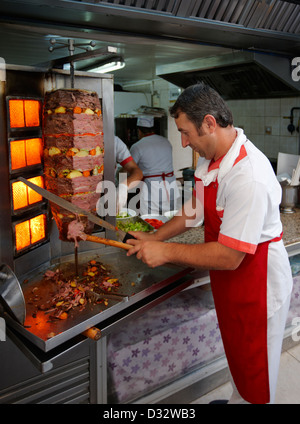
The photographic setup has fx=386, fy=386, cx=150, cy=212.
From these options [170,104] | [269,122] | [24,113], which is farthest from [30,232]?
[170,104]

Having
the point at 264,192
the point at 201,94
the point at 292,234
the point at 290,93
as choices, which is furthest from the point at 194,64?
the point at 264,192

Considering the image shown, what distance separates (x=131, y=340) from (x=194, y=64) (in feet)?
11.0

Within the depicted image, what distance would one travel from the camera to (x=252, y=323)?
1936 mm

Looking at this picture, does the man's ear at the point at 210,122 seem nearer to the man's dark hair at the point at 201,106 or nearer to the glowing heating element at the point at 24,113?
the man's dark hair at the point at 201,106

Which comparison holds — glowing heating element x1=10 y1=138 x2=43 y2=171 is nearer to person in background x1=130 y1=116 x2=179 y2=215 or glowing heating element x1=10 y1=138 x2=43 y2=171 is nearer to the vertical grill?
the vertical grill

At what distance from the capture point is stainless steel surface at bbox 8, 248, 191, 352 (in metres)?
1.51

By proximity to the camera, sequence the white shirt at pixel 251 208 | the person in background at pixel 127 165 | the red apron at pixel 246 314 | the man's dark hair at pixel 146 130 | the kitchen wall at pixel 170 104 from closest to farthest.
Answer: the white shirt at pixel 251 208 → the red apron at pixel 246 314 → the person in background at pixel 127 165 → the man's dark hair at pixel 146 130 → the kitchen wall at pixel 170 104

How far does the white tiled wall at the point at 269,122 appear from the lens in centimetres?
447

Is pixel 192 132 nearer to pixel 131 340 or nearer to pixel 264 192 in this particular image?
pixel 264 192

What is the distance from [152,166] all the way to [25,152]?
2.71 metres

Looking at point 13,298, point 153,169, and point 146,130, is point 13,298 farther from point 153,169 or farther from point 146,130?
point 146,130

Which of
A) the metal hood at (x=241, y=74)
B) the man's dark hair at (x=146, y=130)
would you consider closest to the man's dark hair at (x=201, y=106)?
the metal hood at (x=241, y=74)

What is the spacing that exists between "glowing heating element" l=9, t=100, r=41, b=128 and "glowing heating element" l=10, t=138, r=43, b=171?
0.08 meters

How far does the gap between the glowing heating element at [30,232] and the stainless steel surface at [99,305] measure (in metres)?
0.18
